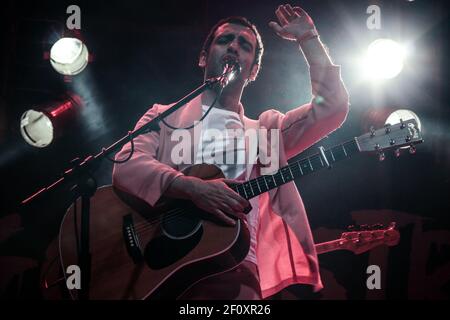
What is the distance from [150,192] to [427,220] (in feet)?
6.80

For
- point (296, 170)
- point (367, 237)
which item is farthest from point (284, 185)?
point (367, 237)

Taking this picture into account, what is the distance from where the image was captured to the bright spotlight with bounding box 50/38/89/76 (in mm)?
3107

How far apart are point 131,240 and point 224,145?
77 cm

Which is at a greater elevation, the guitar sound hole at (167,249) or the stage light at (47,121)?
the stage light at (47,121)

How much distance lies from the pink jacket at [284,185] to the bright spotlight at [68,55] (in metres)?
0.89

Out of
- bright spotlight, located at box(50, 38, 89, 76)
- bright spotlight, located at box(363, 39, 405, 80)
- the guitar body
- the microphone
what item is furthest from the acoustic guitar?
bright spotlight, located at box(50, 38, 89, 76)

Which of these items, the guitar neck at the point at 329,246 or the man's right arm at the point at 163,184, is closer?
the man's right arm at the point at 163,184

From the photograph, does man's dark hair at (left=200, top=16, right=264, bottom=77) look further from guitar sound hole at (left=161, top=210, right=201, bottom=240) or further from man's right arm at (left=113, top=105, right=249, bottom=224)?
guitar sound hole at (left=161, top=210, right=201, bottom=240)

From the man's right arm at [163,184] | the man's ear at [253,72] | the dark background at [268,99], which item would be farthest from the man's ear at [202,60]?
the man's right arm at [163,184]

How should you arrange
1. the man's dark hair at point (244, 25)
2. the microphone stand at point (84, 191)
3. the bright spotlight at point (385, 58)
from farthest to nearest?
1. the bright spotlight at point (385, 58)
2. the man's dark hair at point (244, 25)
3. the microphone stand at point (84, 191)

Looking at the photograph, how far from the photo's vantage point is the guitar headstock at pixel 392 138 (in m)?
2.36

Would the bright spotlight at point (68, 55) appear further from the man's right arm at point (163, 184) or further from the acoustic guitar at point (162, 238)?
the acoustic guitar at point (162, 238)

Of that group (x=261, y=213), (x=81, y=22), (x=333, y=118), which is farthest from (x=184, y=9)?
(x=261, y=213)

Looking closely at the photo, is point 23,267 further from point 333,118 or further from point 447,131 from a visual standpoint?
point 447,131
